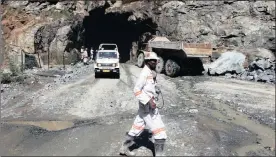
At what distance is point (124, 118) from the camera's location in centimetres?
1100

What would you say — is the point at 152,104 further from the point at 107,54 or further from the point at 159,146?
the point at 107,54

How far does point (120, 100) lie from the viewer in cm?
1422

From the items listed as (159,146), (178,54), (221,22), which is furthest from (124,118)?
(221,22)

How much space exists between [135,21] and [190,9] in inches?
235

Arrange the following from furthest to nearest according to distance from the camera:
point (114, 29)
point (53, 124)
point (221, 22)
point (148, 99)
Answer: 1. point (114, 29)
2. point (221, 22)
3. point (53, 124)
4. point (148, 99)

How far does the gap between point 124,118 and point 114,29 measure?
34119mm

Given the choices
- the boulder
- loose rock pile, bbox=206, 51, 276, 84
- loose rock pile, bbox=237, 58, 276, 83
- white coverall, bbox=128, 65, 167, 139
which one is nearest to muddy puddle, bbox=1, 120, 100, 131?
white coverall, bbox=128, 65, 167, 139

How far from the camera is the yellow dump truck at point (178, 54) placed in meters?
20.5

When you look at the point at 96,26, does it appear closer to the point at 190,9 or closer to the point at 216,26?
the point at 190,9

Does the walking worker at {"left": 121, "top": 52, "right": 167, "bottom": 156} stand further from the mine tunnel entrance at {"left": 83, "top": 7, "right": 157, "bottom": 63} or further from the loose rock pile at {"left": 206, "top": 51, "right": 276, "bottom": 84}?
the mine tunnel entrance at {"left": 83, "top": 7, "right": 157, "bottom": 63}

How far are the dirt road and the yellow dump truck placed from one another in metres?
1.74

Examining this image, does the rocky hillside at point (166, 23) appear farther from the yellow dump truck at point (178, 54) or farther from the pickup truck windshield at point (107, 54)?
the pickup truck windshield at point (107, 54)

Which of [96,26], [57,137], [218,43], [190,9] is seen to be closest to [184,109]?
[57,137]

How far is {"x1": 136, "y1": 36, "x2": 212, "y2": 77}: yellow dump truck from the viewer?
67.2 feet
